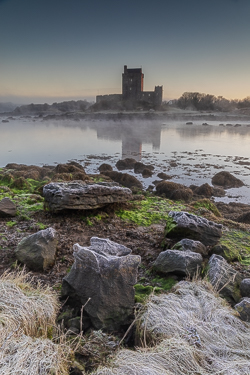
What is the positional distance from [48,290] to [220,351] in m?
2.21

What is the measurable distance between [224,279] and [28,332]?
2.85 meters

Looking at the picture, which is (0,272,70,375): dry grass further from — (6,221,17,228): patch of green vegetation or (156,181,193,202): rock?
(156,181,193,202): rock

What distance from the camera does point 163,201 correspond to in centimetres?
900

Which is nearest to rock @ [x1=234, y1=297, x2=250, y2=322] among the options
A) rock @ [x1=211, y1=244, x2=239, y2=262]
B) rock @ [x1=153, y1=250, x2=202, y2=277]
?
rock @ [x1=153, y1=250, x2=202, y2=277]

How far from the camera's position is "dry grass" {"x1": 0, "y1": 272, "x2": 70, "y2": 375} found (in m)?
2.39

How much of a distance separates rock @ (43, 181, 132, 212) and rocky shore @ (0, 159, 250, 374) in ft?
0.08

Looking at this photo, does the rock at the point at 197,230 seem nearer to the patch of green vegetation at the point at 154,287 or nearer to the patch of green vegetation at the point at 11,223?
the patch of green vegetation at the point at 154,287

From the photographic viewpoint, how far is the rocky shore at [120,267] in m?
2.95

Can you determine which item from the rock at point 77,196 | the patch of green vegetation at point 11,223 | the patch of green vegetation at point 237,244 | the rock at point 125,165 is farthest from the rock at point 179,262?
the rock at point 125,165

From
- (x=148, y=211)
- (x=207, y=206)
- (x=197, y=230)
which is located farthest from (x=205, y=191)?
(x=197, y=230)

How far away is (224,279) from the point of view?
4113 mm

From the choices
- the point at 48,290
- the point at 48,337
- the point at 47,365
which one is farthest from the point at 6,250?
the point at 47,365

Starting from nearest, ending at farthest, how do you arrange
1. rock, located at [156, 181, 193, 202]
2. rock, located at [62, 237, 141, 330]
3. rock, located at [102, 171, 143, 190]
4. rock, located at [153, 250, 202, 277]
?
rock, located at [62, 237, 141, 330] < rock, located at [153, 250, 202, 277] < rock, located at [156, 181, 193, 202] < rock, located at [102, 171, 143, 190]

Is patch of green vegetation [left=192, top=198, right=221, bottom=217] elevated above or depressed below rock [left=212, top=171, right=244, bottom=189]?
above
